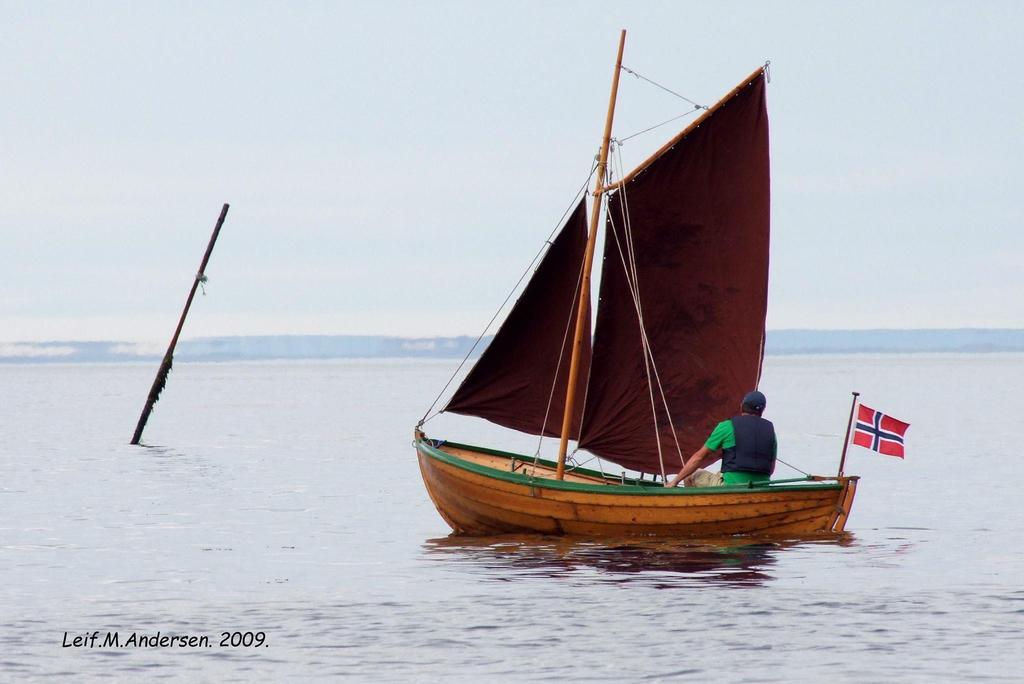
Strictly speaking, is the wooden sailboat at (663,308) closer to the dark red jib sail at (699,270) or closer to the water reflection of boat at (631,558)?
the dark red jib sail at (699,270)

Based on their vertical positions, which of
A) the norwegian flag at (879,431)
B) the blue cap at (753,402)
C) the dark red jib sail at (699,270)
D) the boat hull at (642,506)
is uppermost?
the dark red jib sail at (699,270)

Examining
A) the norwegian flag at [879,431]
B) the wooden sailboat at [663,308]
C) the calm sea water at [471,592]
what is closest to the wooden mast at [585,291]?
the wooden sailboat at [663,308]

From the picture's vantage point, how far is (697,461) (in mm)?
25828

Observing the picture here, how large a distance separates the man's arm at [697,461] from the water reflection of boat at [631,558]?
1205mm

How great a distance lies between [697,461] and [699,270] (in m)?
3.91

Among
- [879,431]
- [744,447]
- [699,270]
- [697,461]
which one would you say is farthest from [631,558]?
[699,270]

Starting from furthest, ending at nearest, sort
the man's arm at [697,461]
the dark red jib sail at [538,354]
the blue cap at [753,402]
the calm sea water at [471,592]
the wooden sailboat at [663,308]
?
the dark red jib sail at [538,354] < the wooden sailboat at [663,308] < the man's arm at [697,461] < the blue cap at [753,402] < the calm sea water at [471,592]

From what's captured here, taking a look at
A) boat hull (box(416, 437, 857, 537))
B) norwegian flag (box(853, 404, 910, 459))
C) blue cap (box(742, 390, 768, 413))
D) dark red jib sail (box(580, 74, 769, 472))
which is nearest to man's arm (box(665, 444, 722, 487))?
boat hull (box(416, 437, 857, 537))

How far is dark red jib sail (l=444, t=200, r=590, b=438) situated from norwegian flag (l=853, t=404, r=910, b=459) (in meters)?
5.59

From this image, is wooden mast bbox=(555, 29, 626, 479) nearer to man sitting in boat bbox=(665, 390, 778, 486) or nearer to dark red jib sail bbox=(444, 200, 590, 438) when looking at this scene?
dark red jib sail bbox=(444, 200, 590, 438)

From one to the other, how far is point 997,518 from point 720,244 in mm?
12589

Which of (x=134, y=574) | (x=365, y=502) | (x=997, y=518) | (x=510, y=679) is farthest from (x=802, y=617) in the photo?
(x=365, y=502)

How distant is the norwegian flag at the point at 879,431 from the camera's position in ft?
83.3

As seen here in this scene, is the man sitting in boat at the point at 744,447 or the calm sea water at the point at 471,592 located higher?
the man sitting in boat at the point at 744,447
